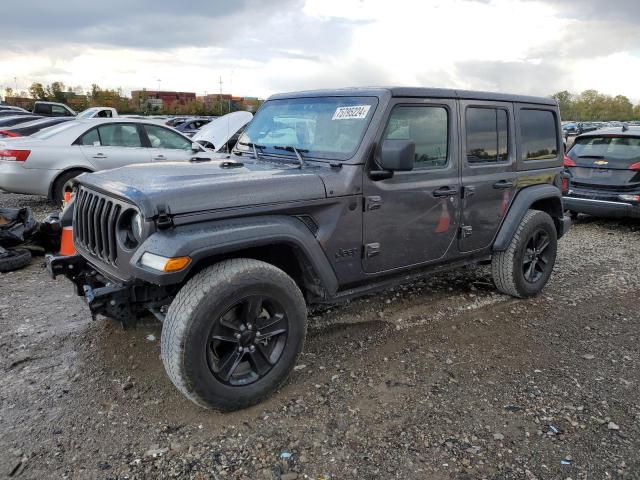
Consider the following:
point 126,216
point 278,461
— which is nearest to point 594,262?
point 278,461

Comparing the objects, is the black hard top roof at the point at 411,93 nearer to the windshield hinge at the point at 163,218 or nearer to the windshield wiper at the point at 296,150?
the windshield wiper at the point at 296,150

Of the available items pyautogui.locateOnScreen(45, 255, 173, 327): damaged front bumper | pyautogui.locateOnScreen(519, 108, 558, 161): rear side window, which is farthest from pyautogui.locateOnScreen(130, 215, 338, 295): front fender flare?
pyautogui.locateOnScreen(519, 108, 558, 161): rear side window

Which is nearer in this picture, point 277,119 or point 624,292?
point 277,119

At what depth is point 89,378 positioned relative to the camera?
3414 millimetres

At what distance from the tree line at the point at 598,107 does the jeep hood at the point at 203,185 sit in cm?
10039

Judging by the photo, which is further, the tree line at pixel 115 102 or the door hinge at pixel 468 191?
the tree line at pixel 115 102

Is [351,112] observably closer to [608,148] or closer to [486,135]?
[486,135]

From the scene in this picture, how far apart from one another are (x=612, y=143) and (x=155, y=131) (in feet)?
25.1

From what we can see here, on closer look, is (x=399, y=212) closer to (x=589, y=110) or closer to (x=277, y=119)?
(x=277, y=119)

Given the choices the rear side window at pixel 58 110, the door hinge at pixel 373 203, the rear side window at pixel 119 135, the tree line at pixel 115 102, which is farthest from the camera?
the tree line at pixel 115 102

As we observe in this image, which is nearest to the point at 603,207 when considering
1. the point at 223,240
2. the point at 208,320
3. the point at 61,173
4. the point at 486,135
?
the point at 486,135

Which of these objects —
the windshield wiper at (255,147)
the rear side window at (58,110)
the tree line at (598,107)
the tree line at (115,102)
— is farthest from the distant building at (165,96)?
the windshield wiper at (255,147)

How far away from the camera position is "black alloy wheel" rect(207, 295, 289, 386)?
2953 mm

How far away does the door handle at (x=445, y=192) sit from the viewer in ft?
12.9
